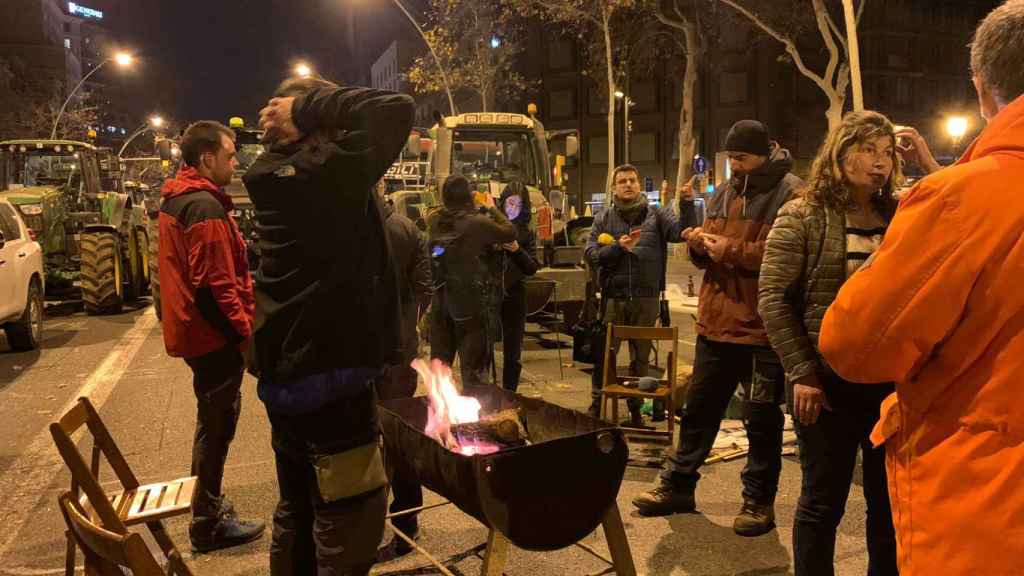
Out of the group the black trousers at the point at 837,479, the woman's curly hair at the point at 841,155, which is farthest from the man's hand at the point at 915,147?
the black trousers at the point at 837,479

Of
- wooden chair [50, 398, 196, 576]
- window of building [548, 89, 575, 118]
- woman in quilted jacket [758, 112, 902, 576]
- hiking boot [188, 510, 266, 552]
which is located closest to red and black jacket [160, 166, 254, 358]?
wooden chair [50, 398, 196, 576]

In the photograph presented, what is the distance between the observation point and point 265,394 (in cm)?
271

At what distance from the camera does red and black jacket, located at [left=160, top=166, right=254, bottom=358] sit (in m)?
3.88

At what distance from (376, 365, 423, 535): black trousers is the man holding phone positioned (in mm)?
2087

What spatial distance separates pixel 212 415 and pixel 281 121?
2.03 metres

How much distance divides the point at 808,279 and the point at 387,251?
1753 millimetres

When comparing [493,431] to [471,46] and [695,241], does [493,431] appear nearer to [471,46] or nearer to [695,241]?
A: [695,241]

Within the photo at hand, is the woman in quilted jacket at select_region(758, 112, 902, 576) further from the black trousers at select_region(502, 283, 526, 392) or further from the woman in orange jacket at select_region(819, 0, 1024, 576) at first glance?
the black trousers at select_region(502, 283, 526, 392)

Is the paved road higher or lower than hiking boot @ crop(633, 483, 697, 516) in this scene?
lower

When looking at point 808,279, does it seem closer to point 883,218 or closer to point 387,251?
point 883,218

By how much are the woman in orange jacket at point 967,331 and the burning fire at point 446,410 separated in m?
1.99

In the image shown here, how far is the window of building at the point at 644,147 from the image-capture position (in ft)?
158

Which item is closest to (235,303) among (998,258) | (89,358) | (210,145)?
(210,145)

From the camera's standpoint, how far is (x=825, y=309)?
3.26 meters
